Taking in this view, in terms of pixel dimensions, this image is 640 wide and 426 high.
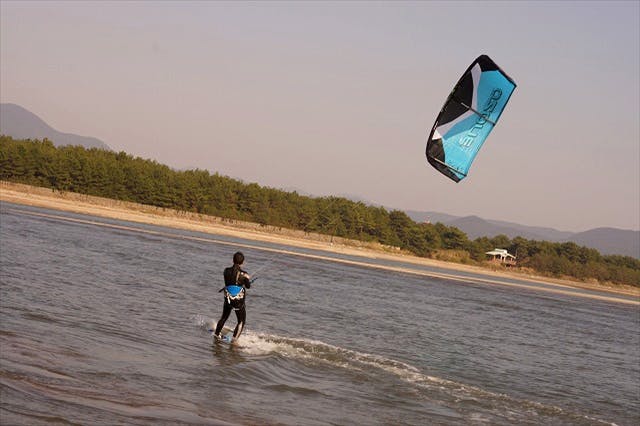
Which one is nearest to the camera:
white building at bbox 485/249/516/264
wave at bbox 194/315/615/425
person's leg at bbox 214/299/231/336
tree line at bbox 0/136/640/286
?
wave at bbox 194/315/615/425

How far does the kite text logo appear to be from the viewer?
13109 mm

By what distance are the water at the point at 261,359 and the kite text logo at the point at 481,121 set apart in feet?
15.5

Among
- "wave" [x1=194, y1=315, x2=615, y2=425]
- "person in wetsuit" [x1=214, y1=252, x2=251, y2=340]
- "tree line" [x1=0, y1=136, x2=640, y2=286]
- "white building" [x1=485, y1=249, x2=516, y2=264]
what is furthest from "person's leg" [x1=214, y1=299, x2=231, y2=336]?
"white building" [x1=485, y1=249, x2=516, y2=264]

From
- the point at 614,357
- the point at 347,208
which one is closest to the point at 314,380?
the point at 614,357

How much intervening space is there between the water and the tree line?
4800cm

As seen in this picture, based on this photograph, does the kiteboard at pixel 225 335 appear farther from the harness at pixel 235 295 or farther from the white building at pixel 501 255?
the white building at pixel 501 255

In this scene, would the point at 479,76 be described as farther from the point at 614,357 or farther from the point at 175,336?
the point at 614,357

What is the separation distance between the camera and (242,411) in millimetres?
10258

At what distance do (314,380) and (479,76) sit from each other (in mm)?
6176

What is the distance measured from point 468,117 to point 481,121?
0.28 metres

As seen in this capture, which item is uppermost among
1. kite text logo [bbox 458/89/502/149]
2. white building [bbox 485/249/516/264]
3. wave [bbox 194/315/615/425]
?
kite text logo [bbox 458/89/502/149]

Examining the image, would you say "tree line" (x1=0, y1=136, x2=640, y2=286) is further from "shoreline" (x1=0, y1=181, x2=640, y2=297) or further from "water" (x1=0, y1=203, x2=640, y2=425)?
"water" (x1=0, y1=203, x2=640, y2=425)

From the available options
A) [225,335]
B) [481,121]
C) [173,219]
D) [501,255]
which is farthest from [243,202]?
[481,121]

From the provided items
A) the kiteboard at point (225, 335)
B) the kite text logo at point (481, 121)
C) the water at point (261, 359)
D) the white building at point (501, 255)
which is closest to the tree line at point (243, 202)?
the white building at point (501, 255)
